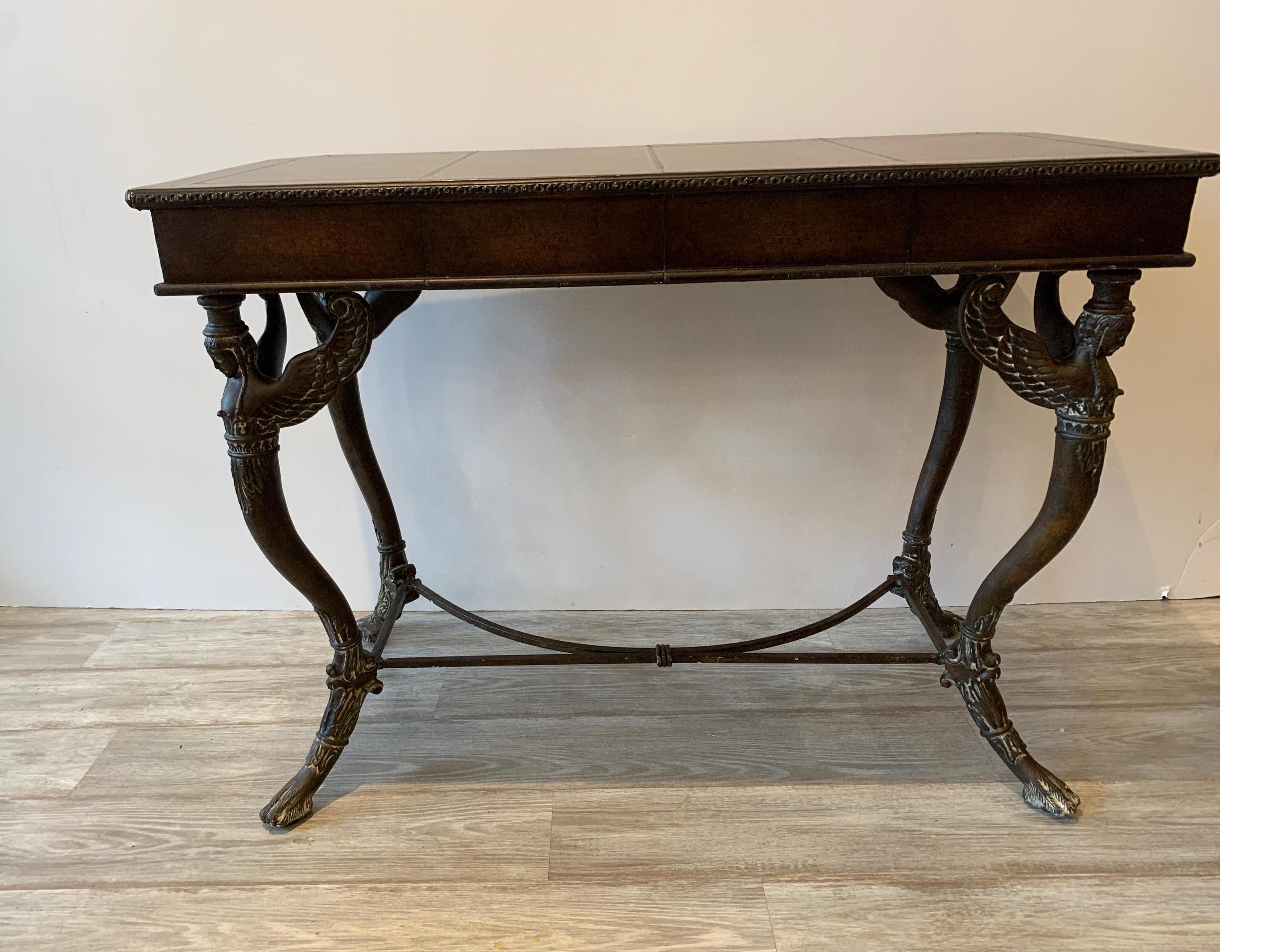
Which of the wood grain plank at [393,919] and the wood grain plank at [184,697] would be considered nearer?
the wood grain plank at [393,919]

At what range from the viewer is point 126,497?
1.96 metres

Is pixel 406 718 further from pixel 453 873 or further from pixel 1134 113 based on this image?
pixel 1134 113

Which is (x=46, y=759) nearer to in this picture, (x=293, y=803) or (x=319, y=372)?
(x=293, y=803)

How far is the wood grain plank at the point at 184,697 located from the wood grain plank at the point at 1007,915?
2.62 ft

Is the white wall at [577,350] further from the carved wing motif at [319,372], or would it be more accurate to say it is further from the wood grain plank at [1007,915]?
the wood grain plank at [1007,915]

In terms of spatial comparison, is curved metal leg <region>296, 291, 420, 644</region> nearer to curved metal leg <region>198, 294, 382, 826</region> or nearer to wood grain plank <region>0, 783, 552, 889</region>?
curved metal leg <region>198, 294, 382, 826</region>

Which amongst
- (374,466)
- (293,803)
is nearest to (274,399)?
(374,466)

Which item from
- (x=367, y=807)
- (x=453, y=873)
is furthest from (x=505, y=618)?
(x=453, y=873)

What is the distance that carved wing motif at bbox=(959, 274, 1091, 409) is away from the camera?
1.17 m

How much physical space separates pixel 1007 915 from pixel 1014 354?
75cm

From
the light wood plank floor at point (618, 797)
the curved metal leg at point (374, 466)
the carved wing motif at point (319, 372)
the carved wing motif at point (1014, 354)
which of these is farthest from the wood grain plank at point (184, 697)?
the carved wing motif at point (1014, 354)

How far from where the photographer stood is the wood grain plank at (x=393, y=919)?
1165 millimetres

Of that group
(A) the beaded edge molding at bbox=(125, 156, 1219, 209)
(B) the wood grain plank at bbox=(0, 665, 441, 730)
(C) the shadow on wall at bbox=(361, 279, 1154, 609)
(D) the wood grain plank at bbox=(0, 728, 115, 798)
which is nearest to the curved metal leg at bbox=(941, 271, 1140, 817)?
(A) the beaded edge molding at bbox=(125, 156, 1219, 209)

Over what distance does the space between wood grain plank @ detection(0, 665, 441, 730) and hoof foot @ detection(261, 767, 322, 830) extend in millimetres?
240
